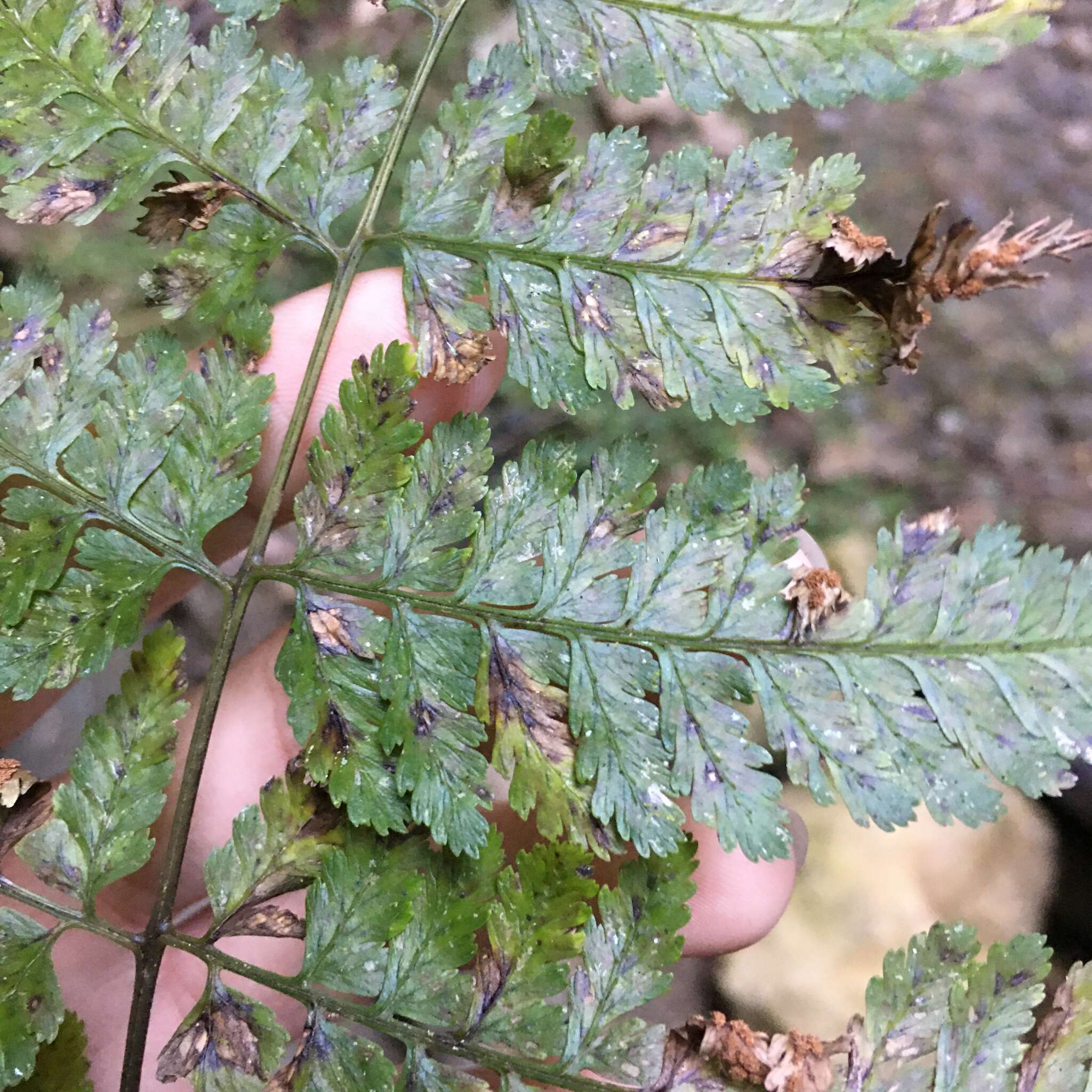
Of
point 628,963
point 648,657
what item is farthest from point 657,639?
point 628,963

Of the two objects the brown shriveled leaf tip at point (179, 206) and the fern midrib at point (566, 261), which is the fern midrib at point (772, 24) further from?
the brown shriveled leaf tip at point (179, 206)

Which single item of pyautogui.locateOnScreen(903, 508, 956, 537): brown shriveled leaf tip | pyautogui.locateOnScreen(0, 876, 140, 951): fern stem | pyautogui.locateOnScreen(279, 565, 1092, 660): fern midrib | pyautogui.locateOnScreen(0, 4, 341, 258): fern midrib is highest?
pyautogui.locateOnScreen(0, 4, 341, 258): fern midrib

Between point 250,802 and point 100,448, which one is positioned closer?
point 100,448

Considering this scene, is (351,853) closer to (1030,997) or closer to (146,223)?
(1030,997)

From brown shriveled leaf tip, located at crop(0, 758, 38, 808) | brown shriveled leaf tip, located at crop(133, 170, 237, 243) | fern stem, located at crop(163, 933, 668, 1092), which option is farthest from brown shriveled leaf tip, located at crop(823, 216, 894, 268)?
brown shriveled leaf tip, located at crop(0, 758, 38, 808)

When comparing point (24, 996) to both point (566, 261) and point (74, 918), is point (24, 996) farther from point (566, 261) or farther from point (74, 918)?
point (566, 261)

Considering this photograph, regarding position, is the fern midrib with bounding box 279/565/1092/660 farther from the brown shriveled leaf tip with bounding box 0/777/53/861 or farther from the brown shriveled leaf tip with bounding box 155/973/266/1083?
the brown shriveled leaf tip with bounding box 155/973/266/1083
